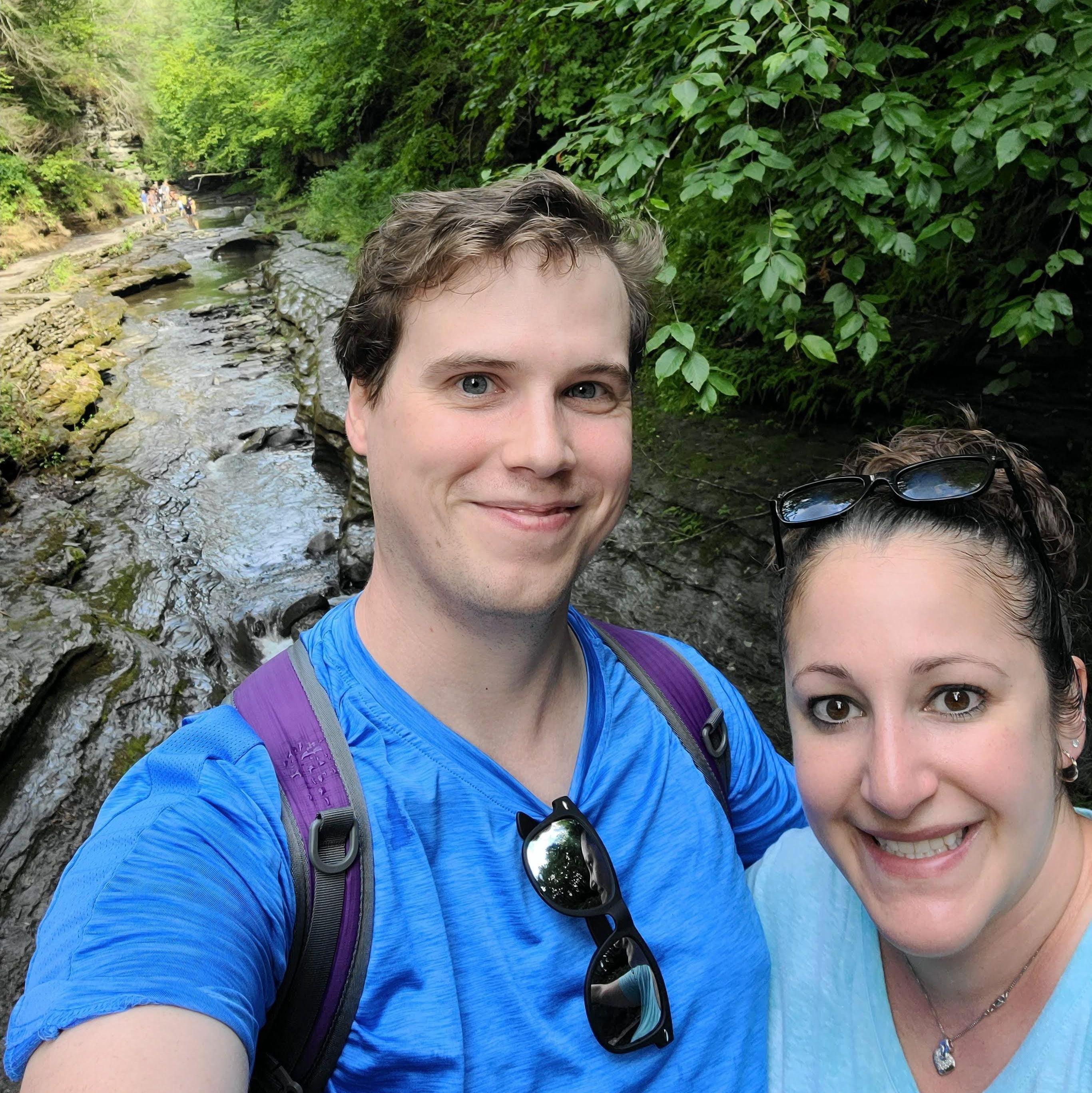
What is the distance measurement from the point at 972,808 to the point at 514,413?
96 centimetres

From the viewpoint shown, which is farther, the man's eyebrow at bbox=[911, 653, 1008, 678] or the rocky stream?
the rocky stream

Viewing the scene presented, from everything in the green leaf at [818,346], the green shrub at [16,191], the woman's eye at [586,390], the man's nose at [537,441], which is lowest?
the man's nose at [537,441]

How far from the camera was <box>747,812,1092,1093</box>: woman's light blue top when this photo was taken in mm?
1211

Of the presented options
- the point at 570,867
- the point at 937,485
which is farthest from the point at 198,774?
the point at 937,485

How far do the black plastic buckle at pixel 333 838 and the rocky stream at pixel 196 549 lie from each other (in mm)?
3479

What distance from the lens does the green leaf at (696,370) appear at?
217cm

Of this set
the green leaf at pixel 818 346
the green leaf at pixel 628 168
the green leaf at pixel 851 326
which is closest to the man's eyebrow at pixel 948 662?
the green leaf at pixel 818 346

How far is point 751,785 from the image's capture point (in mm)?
1878

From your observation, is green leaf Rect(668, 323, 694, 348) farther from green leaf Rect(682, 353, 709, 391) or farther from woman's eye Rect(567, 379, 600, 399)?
woman's eye Rect(567, 379, 600, 399)

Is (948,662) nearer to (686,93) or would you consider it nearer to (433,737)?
(433,737)

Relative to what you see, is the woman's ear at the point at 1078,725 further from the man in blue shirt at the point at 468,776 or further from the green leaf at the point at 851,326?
the green leaf at the point at 851,326

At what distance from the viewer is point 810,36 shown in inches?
85.8

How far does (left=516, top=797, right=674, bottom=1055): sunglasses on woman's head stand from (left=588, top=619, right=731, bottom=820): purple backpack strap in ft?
1.26

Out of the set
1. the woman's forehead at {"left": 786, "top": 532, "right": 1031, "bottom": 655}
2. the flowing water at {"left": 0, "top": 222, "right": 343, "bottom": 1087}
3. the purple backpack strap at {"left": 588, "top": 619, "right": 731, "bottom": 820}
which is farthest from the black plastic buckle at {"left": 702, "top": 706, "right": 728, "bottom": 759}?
the flowing water at {"left": 0, "top": 222, "right": 343, "bottom": 1087}
